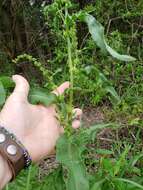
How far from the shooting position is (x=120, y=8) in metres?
4.29

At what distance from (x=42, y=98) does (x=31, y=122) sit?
80mm

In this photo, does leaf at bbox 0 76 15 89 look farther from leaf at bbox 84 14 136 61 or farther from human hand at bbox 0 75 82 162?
leaf at bbox 84 14 136 61

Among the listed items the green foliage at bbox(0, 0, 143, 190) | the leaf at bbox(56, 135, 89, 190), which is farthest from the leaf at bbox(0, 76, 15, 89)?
the leaf at bbox(56, 135, 89, 190)

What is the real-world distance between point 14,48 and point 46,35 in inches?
16.5

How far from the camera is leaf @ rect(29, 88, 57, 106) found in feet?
5.12

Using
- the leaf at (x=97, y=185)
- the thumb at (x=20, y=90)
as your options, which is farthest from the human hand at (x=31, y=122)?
the leaf at (x=97, y=185)

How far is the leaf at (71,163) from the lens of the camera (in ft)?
5.08

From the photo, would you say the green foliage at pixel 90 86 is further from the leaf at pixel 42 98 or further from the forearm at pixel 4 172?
the forearm at pixel 4 172

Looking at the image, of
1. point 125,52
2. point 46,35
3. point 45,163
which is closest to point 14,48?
point 46,35

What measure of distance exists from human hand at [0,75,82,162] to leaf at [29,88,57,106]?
0.07 feet

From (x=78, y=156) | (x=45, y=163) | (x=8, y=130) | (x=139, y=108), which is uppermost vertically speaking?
(x=8, y=130)

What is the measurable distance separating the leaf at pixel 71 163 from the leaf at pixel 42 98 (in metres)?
0.12

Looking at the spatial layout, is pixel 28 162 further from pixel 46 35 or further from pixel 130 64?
pixel 46 35

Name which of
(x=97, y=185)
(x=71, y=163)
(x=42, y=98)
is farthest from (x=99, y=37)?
(x=97, y=185)
